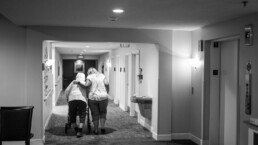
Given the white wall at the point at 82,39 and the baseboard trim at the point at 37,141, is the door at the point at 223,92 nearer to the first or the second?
the white wall at the point at 82,39

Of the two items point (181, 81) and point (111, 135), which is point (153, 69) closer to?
point (181, 81)

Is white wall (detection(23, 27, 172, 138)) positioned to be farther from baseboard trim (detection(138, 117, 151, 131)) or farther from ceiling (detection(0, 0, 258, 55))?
baseboard trim (detection(138, 117, 151, 131))

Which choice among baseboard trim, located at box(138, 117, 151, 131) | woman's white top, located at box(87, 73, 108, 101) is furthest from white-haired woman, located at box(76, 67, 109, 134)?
baseboard trim, located at box(138, 117, 151, 131)

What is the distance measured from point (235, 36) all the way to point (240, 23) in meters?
0.34

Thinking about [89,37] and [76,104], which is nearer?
[89,37]

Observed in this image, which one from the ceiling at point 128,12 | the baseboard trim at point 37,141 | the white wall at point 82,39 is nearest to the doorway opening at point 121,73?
the white wall at point 82,39

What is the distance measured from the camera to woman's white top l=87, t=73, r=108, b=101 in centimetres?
642

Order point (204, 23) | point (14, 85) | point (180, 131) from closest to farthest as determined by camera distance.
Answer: point (204, 23), point (14, 85), point (180, 131)

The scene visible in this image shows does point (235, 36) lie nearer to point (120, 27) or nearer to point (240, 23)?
point (240, 23)

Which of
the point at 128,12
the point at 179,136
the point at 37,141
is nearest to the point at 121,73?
the point at 179,136

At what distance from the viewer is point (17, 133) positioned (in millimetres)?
4031

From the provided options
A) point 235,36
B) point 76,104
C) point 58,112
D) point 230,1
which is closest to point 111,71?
point 58,112

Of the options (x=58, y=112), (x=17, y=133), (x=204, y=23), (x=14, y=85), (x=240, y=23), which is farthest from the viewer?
(x=58, y=112)

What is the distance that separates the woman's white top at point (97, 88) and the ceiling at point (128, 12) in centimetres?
137
